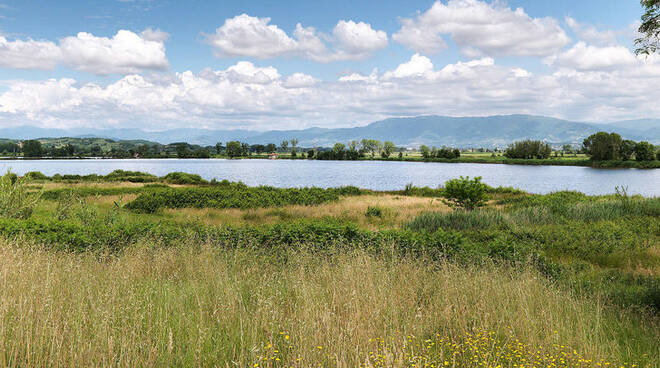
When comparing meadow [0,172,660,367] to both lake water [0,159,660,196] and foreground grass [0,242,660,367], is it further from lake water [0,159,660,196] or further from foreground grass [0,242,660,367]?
lake water [0,159,660,196]

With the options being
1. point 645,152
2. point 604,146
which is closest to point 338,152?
Answer: point 604,146

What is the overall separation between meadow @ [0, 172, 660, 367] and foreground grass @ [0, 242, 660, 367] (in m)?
0.04

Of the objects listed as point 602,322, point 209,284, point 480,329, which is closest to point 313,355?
point 480,329

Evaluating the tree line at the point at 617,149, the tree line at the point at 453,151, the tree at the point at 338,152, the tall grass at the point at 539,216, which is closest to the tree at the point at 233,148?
the tree line at the point at 453,151

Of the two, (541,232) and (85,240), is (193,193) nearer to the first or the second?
(85,240)

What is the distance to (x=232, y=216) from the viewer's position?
2219 centimetres

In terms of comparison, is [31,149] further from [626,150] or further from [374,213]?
[626,150]

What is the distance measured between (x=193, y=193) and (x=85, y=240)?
17288mm

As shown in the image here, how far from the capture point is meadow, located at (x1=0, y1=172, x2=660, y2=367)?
4293 millimetres

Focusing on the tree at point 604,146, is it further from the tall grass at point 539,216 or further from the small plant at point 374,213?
the small plant at point 374,213

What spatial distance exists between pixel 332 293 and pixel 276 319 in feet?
3.85

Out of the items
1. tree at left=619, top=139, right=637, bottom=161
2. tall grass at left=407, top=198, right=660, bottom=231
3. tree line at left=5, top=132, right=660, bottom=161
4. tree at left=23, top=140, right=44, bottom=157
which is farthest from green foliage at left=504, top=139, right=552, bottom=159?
tree at left=23, top=140, right=44, bottom=157

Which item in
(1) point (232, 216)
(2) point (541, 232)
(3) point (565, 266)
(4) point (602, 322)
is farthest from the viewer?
(1) point (232, 216)

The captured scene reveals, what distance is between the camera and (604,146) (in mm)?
112250
